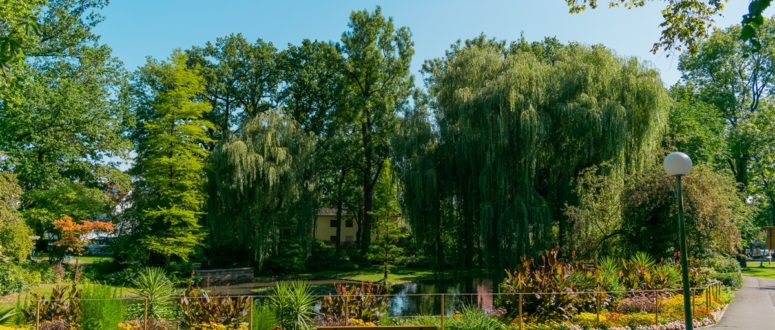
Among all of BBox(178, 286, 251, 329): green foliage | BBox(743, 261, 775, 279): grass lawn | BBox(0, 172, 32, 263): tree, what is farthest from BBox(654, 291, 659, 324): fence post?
BBox(743, 261, 775, 279): grass lawn

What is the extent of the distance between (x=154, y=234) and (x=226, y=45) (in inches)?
737

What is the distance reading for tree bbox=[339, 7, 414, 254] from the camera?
39625 millimetres

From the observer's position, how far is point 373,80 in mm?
40875

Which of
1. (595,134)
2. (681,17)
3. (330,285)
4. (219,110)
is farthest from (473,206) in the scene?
(219,110)

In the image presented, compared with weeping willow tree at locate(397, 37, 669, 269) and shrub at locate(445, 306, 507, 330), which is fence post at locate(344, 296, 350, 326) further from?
weeping willow tree at locate(397, 37, 669, 269)

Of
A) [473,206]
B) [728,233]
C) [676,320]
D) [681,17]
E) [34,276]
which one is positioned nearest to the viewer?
[681,17]

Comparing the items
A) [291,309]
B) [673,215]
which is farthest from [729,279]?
[291,309]

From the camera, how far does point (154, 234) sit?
28.8m

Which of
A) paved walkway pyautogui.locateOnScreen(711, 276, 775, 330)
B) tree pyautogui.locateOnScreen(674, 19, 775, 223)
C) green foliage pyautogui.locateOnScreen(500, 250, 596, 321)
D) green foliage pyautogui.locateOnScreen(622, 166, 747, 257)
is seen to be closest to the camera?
A: green foliage pyautogui.locateOnScreen(500, 250, 596, 321)

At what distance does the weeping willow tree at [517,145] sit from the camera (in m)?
21.7

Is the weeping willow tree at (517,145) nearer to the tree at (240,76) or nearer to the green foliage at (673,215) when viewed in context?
the green foliage at (673,215)

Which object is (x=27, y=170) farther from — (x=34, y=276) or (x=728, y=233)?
(x=728, y=233)

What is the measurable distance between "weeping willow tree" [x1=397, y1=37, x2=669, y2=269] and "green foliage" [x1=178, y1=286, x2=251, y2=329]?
13.0 metres

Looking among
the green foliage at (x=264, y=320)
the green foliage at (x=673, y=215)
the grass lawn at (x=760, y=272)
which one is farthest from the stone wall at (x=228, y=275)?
the grass lawn at (x=760, y=272)
